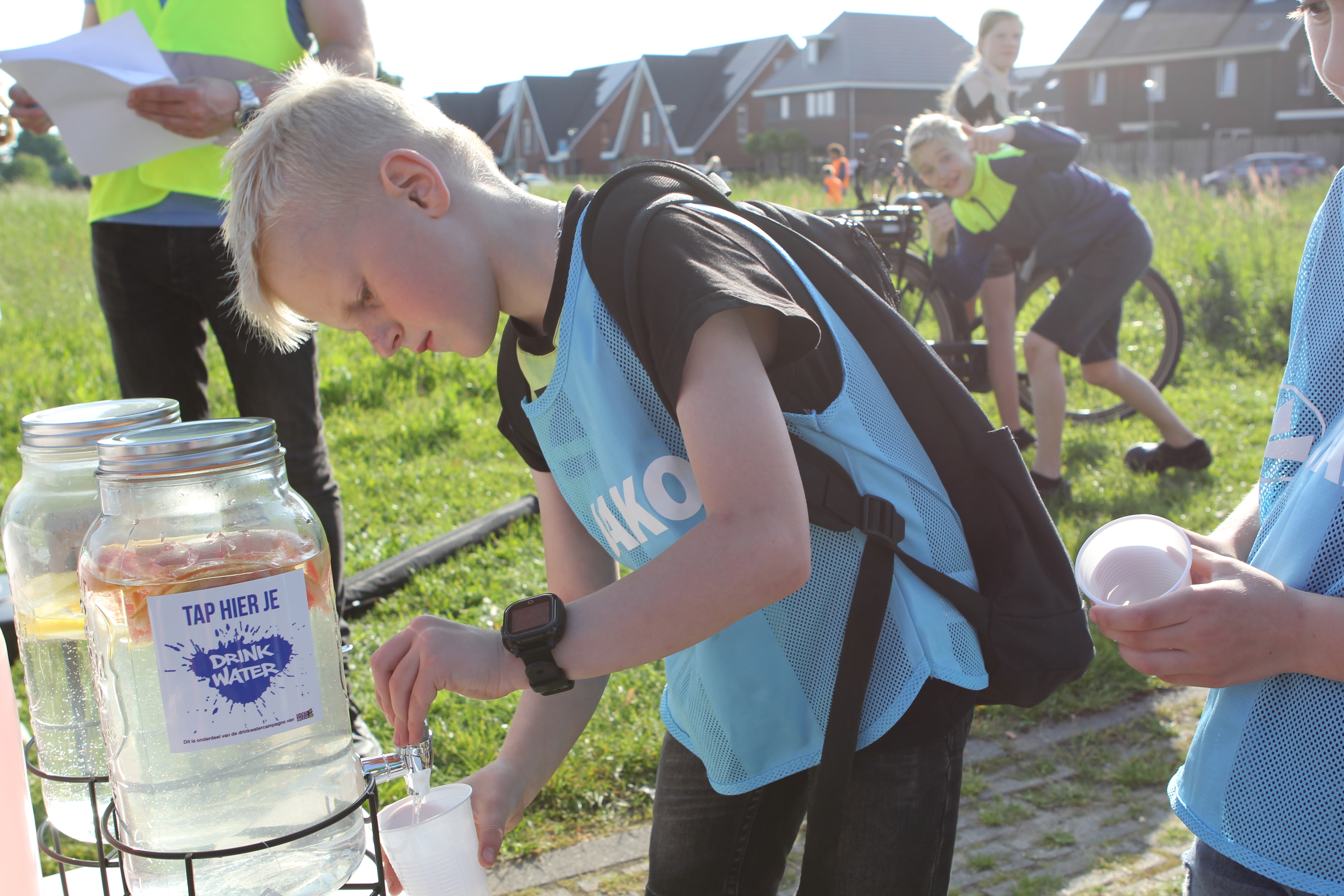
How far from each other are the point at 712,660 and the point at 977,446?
46cm

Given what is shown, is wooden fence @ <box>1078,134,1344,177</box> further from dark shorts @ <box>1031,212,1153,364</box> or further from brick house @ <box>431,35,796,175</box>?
dark shorts @ <box>1031,212,1153,364</box>

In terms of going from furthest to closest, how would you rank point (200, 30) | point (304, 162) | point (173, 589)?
point (200, 30) < point (304, 162) < point (173, 589)

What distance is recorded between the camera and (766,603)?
1.08 metres

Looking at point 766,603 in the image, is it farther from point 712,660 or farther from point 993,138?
point 993,138

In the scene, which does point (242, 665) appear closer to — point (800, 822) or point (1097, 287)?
point (800, 822)

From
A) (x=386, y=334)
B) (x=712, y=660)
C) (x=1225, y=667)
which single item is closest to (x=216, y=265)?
(x=386, y=334)

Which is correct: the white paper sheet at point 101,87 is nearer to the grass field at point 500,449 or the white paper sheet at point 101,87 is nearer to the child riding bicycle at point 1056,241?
the grass field at point 500,449

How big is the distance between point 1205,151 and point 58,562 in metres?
44.7

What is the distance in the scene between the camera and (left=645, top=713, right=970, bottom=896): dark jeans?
4.82 feet

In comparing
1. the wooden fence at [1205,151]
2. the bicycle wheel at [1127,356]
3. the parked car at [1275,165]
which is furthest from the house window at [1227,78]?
the bicycle wheel at [1127,356]

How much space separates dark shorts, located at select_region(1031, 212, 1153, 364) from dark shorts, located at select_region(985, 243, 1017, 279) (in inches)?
17.5

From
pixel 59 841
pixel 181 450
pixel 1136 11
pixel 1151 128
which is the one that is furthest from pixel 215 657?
pixel 1136 11

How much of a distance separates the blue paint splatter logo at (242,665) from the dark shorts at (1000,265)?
17.7ft

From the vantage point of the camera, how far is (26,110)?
9.31 ft
